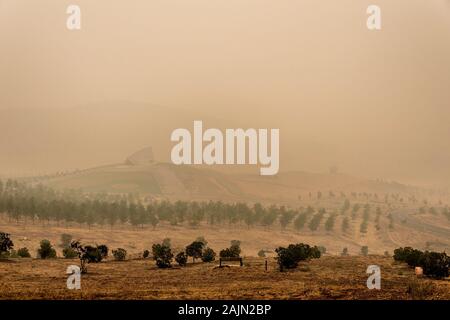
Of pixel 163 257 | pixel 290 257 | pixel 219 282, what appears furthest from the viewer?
pixel 163 257

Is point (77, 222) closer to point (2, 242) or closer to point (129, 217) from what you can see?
point (129, 217)

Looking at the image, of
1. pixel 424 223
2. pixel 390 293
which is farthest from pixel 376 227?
pixel 390 293

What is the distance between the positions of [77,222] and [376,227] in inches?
3668

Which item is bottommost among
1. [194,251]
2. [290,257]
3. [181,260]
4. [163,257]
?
[181,260]

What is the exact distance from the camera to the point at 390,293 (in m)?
35.2

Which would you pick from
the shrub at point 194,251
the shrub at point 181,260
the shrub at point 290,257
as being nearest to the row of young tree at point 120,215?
the shrub at point 194,251

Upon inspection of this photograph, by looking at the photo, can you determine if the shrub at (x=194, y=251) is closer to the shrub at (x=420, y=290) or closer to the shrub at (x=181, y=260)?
the shrub at (x=181, y=260)

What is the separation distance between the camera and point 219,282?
40219 mm

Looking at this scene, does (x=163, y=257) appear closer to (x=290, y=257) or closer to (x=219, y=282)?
(x=219, y=282)

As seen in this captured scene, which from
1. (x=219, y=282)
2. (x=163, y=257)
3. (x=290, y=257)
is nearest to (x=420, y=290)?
(x=290, y=257)

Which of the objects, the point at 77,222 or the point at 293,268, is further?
the point at 77,222

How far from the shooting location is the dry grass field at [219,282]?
34.6m

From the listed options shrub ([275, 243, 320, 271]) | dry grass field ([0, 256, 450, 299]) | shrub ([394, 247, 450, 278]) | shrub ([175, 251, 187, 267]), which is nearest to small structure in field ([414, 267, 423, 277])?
shrub ([394, 247, 450, 278])

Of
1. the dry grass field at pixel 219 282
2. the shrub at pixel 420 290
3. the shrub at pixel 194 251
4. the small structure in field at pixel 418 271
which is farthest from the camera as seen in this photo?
the shrub at pixel 194 251
